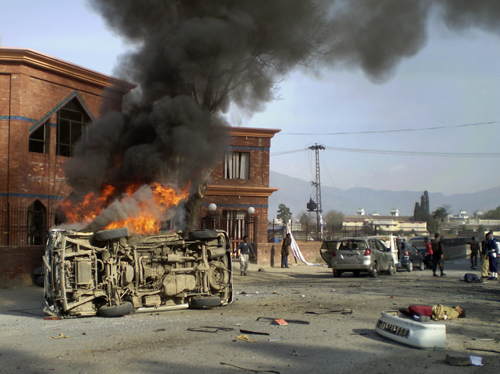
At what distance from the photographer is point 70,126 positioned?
18.6 meters

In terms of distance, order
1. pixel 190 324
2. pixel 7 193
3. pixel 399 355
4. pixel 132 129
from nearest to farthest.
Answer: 1. pixel 399 355
2. pixel 190 324
3. pixel 132 129
4. pixel 7 193

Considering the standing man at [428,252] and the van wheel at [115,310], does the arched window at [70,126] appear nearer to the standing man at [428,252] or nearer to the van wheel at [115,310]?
the van wheel at [115,310]

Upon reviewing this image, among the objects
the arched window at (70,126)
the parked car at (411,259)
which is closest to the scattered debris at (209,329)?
the arched window at (70,126)

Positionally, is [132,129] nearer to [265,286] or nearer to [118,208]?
[118,208]

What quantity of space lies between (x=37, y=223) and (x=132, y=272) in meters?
10.0

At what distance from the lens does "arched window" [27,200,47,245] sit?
16.7 meters

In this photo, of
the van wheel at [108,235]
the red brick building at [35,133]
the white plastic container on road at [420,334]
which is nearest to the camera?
the white plastic container on road at [420,334]

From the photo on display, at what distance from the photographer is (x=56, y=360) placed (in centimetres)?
579

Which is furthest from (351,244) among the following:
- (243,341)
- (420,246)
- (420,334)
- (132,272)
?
(243,341)

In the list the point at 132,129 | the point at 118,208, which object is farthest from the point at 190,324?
the point at 132,129

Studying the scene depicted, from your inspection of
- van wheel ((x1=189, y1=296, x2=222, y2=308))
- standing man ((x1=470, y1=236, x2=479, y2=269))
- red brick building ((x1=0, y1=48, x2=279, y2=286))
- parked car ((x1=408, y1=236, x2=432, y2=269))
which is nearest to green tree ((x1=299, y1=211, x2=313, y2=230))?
parked car ((x1=408, y1=236, x2=432, y2=269))

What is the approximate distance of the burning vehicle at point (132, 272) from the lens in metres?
8.25

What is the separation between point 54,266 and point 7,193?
9.60m

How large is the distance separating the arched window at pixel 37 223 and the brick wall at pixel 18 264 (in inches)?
92.0
